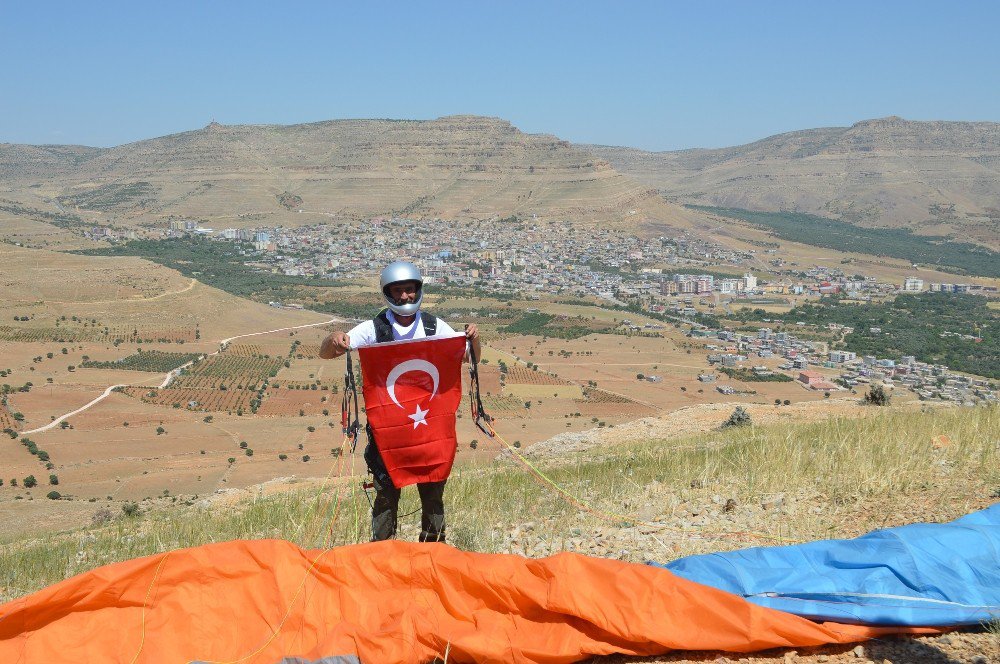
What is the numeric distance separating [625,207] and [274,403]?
424 feet

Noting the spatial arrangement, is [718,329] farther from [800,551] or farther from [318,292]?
[800,551]

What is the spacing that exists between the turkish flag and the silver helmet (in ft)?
0.67

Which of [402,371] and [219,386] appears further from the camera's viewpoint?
[219,386]

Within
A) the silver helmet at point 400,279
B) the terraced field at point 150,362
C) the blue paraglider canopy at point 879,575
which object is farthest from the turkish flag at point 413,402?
the terraced field at point 150,362

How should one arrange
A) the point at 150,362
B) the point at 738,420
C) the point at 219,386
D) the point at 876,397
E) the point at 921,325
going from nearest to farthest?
the point at 738,420 → the point at 876,397 → the point at 219,386 → the point at 150,362 → the point at 921,325

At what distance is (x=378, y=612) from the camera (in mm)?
4059

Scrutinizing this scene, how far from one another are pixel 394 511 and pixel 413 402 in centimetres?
69

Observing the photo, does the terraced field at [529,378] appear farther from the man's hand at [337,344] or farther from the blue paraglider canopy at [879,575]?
the blue paraglider canopy at [879,575]

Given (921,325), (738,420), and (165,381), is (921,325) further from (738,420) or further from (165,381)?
(738,420)

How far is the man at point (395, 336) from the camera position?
4941 mm

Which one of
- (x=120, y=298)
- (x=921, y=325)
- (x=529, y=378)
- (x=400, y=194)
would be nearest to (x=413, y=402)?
(x=529, y=378)

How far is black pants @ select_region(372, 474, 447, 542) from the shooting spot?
5.05 m

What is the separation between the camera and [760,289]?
101m

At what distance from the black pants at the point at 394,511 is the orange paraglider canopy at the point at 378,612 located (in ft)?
2.57
